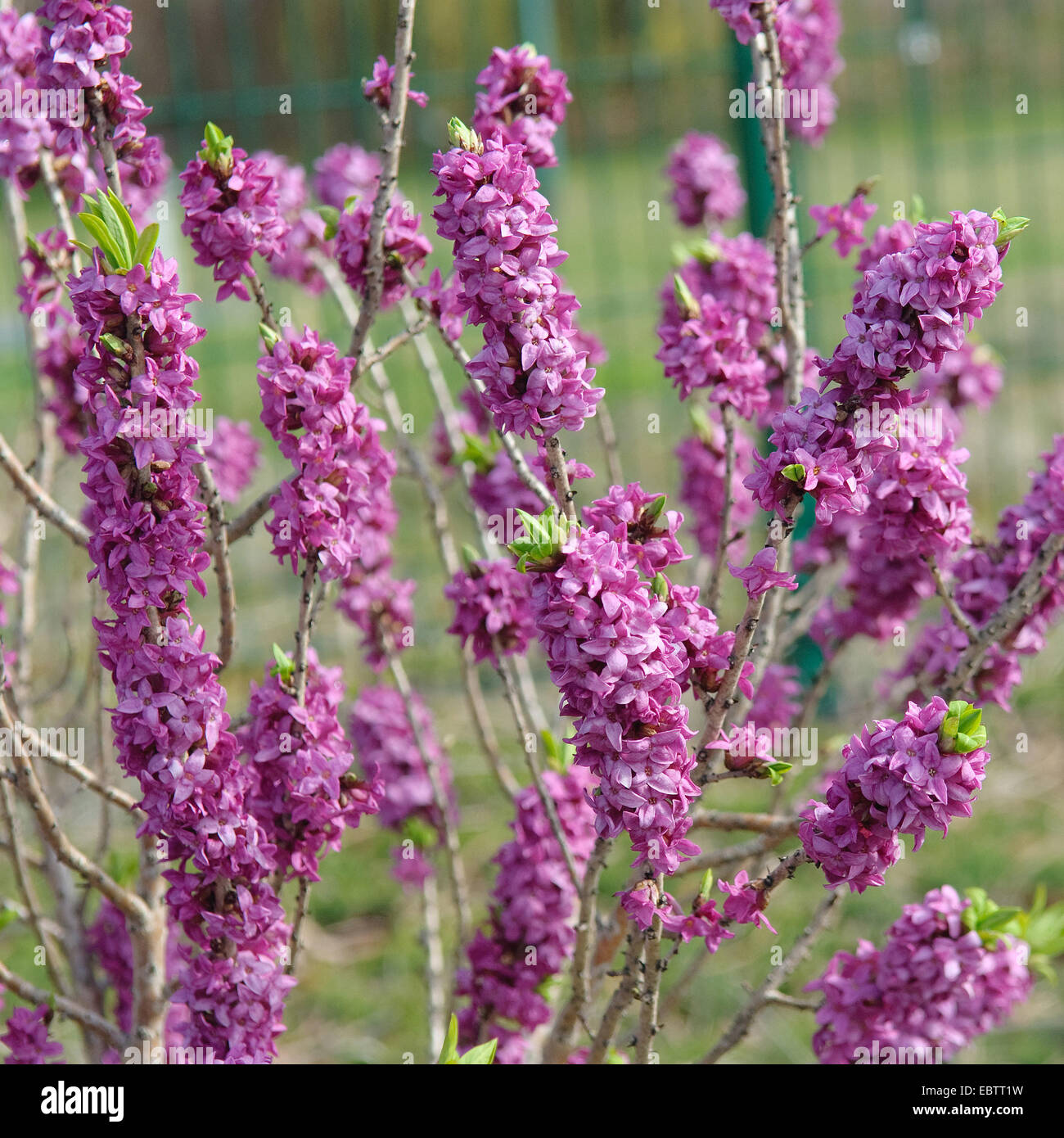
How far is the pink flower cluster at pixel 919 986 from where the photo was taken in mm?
1696

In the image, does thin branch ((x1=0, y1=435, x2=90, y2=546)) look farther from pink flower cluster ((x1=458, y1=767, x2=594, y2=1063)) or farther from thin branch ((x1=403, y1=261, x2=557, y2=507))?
pink flower cluster ((x1=458, y1=767, x2=594, y2=1063))

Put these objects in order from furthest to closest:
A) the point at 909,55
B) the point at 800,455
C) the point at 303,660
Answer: the point at 909,55, the point at 303,660, the point at 800,455

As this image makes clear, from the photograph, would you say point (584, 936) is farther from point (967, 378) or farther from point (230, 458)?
point (967, 378)

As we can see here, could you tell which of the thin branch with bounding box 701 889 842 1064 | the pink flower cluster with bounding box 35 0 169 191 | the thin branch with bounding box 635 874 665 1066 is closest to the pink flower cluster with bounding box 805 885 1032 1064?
the thin branch with bounding box 701 889 842 1064

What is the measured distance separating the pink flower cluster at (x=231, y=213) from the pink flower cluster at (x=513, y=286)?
1.11 feet

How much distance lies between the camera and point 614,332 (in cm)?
871

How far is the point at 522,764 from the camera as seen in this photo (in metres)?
4.54

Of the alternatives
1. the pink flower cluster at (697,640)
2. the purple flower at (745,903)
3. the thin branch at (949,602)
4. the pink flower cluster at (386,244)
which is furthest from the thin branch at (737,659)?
the pink flower cluster at (386,244)

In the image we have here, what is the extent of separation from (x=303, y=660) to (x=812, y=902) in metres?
2.53

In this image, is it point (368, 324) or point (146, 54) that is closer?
point (368, 324)

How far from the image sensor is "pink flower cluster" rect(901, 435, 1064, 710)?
69.7 inches

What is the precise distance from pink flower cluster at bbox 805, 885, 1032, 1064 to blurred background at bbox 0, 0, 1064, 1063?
0.67 metres
